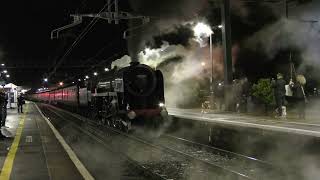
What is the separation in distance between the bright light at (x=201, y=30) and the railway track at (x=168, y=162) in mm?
9791

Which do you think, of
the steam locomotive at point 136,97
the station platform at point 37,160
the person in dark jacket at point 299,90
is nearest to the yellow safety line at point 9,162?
the station platform at point 37,160

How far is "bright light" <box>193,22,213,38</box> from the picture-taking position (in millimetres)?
22320

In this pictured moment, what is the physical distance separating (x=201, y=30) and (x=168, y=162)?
14329 millimetres

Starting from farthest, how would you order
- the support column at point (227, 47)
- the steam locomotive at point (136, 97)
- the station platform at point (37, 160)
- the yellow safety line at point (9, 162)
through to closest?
the support column at point (227, 47), the steam locomotive at point (136, 97), the station platform at point (37, 160), the yellow safety line at point (9, 162)

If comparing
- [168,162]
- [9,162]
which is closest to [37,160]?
[9,162]

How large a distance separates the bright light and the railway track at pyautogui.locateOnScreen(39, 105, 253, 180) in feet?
32.1

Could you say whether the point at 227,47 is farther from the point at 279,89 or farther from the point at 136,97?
the point at 136,97

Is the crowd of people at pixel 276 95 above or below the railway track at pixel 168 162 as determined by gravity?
above

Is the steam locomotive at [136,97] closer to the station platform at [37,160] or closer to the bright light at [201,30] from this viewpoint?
the station platform at [37,160]

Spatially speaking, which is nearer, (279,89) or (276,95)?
(279,89)

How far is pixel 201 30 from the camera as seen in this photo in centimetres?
2275

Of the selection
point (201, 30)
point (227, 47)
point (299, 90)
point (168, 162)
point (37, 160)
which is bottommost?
point (168, 162)

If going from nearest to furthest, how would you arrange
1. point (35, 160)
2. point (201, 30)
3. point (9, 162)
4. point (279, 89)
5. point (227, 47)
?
1. point (9, 162)
2. point (35, 160)
3. point (279, 89)
4. point (227, 47)
5. point (201, 30)

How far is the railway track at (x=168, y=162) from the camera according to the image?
7.68 metres
